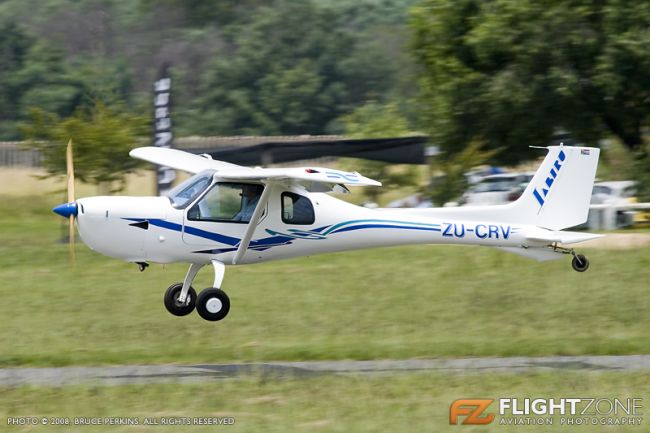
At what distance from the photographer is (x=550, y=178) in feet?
52.6

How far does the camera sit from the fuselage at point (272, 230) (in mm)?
14797

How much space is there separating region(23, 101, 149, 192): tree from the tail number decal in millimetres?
14725

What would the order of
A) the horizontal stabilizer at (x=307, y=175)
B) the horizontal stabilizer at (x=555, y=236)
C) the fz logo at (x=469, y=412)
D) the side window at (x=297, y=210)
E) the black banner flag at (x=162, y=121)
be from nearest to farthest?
1. the fz logo at (x=469, y=412)
2. the horizontal stabilizer at (x=307, y=175)
3. the side window at (x=297, y=210)
4. the horizontal stabilizer at (x=555, y=236)
5. the black banner flag at (x=162, y=121)

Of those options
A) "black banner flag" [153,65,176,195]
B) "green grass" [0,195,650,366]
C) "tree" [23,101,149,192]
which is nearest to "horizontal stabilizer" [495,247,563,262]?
"green grass" [0,195,650,366]

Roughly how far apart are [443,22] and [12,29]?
127 feet

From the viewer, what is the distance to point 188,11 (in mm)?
80562

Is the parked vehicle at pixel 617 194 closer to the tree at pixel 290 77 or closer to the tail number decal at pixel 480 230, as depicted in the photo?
the tail number decal at pixel 480 230

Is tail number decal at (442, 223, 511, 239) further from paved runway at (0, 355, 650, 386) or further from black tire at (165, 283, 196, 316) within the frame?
black tire at (165, 283, 196, 316)

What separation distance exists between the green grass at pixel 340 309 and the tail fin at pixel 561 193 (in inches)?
71.5

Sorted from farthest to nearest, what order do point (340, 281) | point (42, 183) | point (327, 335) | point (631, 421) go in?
point (42, 183) < point (340, 281) < point (327, 335) < point (631, 421)

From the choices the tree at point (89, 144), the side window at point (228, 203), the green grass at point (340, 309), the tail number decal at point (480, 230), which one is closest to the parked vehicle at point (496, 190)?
the green grass at point (340, 309)

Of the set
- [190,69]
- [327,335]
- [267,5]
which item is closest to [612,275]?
[327,335]

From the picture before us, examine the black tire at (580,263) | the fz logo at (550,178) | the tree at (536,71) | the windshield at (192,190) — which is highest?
the tree at (536,71)

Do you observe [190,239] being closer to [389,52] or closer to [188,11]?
[389,52]
